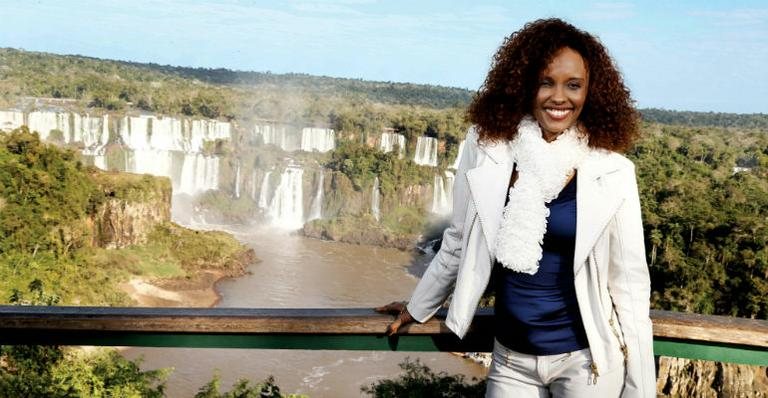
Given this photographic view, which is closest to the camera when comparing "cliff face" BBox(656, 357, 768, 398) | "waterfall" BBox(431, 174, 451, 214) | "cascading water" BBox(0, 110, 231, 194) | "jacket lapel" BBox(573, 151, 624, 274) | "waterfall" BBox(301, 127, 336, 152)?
"jacket lapel" BBox(573, 151, 624, 274)

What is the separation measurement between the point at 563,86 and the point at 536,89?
0.24ft

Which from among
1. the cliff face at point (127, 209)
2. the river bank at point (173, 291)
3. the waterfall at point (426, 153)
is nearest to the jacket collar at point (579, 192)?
the river bank at point (173, 291)

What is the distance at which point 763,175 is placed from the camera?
117 ft

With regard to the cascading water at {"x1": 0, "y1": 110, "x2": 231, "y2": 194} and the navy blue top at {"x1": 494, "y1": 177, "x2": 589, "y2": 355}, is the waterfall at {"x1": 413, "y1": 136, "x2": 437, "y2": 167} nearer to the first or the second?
the cascading water at {"x1": 0, "y1": 110, "x2": 231, "y2": 194}

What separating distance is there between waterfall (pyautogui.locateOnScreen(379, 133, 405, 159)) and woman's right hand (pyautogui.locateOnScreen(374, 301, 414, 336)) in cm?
5269

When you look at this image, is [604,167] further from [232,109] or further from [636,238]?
[232,109]

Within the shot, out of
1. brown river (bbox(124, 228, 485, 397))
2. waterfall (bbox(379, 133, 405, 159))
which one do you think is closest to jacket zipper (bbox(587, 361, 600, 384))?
brown river (bbox(124, 228, 485, 397))

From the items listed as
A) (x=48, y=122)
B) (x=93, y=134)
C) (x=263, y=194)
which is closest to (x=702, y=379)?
(x=263, y=194)

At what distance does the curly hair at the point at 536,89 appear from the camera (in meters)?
1.83

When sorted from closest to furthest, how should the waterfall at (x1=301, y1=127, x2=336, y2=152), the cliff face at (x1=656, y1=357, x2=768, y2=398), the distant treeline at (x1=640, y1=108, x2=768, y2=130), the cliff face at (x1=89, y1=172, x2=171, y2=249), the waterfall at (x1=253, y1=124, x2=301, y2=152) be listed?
the cliff face at (x1=656, y1=357, x2=768, y2=398), the cliff face at (x1=89, y1=172, x2=171, y2=249), the waterfall at (x1=253, y1=124, x2=301, y2=152), the waterfall at (x1=301, y1=127, x2=336, y2=152), the distant treeline at (x1=640, y1=108, x2=768, y2=130)

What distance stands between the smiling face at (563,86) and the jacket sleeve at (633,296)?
0.82ft

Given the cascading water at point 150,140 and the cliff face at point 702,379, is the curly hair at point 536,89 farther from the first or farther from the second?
the cascading water at point 150,140

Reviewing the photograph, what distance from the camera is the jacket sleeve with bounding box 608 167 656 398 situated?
1727 mm

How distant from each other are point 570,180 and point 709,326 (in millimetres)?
612
